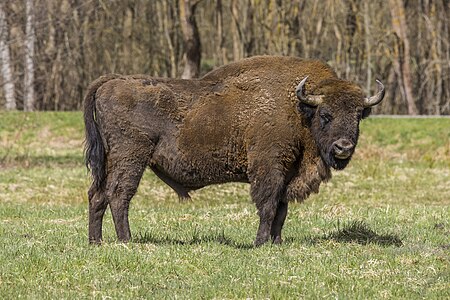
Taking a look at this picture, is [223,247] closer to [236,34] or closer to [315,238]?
[315,238]

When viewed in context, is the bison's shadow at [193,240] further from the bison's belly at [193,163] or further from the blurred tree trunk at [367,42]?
the blurred tree trunk at [367,42]

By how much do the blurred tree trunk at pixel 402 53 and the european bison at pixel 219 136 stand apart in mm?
26095

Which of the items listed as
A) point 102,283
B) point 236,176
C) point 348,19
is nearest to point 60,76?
point 348,19

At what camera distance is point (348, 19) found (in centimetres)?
4266

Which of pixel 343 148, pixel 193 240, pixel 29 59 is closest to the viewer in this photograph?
pixel 343 148

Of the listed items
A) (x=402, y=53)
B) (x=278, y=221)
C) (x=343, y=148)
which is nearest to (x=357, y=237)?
(x=278, y=221)

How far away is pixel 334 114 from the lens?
12.0 meters

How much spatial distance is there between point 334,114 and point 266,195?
1394 millimetres

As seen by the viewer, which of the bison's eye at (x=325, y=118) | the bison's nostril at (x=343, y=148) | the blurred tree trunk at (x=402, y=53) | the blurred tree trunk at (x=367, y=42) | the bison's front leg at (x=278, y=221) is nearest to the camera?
the bison's nostril at (x=343, y=148)

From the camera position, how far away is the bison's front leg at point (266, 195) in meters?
12.1

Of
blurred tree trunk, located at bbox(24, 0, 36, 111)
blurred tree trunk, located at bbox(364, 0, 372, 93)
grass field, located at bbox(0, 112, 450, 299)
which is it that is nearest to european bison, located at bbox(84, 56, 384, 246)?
grass field, located at bbox(0, 112, 450, 299)

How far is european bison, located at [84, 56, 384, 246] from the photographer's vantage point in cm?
1209

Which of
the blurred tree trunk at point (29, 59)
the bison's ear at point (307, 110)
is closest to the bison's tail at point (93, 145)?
the bison's ear at point (307, 110)

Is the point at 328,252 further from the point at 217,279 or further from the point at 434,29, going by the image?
the point at 434,29
